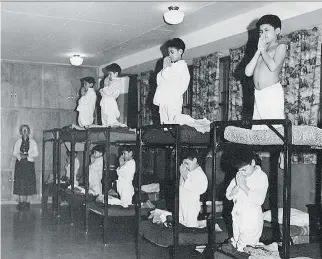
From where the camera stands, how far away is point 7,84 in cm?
1223

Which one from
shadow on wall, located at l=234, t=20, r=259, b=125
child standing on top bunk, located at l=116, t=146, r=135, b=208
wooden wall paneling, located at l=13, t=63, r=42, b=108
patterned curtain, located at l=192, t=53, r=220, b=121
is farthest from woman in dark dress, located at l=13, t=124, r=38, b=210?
shadow on wall, located at l=234, t=20, r=259, b=125

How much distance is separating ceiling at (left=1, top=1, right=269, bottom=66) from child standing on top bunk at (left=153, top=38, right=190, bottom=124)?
91cm

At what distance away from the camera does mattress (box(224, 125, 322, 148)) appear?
4082mm

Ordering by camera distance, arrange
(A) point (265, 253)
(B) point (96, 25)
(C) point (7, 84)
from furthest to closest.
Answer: (C) point (7, 84) → (B) point (96, 25) → (A) point (265, 253)

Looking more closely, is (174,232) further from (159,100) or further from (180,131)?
(159,100)

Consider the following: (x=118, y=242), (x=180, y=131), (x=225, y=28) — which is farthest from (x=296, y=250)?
(x=225, y=28)

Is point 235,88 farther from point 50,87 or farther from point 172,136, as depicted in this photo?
point 50,87

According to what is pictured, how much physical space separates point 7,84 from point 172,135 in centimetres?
790

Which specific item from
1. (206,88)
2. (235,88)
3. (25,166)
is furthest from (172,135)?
(25,166)

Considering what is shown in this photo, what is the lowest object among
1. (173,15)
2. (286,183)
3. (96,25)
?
(286,183)

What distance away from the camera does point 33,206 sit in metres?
11.8

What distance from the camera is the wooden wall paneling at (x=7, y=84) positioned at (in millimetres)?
12148

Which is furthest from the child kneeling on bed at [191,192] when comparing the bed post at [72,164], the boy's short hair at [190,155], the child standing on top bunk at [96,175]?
the child standing on top bunk at [96,175]

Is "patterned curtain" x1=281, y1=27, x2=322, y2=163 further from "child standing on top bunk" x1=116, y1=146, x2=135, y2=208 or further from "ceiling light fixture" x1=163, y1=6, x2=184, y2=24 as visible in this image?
"child standing on top bunk" x1=116, y1=146, x2=135, y2=208
